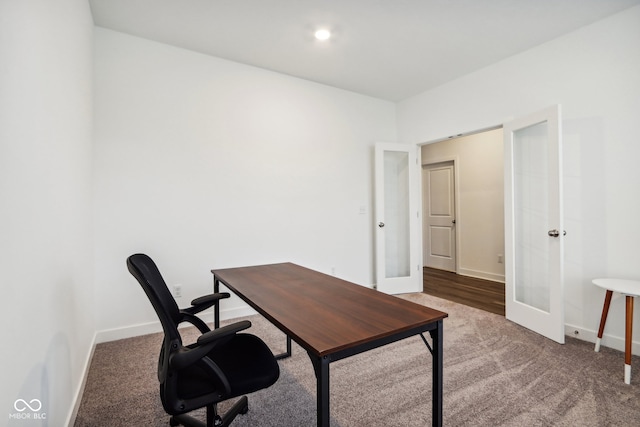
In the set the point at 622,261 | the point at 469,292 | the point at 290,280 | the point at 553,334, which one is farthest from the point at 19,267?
the point at 469,292

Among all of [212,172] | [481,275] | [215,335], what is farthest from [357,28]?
[481,275]

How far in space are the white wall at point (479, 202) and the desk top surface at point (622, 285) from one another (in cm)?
259

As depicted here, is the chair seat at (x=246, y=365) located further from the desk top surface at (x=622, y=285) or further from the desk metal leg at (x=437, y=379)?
the desk top surface at (x=622, y=285)

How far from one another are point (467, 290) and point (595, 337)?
1.81 meters

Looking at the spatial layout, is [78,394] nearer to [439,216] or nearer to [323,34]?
[323,34]

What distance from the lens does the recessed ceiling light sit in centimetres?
277

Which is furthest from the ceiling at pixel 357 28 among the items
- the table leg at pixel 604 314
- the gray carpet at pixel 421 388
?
the gray carpet at pixel 421 388

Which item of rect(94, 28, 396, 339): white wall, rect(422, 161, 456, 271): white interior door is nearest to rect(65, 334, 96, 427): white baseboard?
rect(94, 28, 396, 339): white wall

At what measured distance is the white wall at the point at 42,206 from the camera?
37.4 inches

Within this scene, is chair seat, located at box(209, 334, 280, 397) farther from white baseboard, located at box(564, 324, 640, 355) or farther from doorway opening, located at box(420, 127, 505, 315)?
doorway opening, located at box(420, 127, 505, 315)

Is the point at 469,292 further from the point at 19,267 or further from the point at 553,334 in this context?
the point at 19,267

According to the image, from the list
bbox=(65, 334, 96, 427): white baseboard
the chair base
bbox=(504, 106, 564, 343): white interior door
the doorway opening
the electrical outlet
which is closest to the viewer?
the chair base

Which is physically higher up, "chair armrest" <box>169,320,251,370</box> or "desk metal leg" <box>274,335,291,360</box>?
"chair armrest" <box>169,320,251,370</box>

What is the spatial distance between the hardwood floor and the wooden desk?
263 cm
